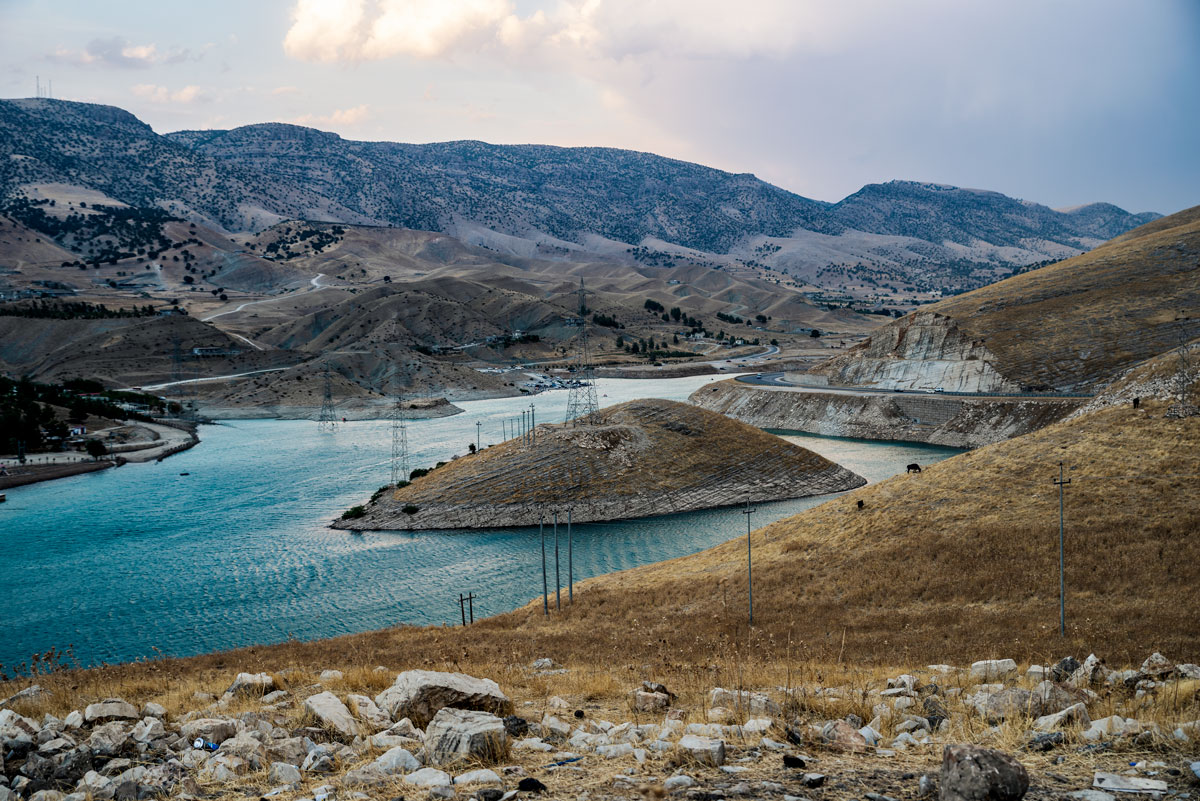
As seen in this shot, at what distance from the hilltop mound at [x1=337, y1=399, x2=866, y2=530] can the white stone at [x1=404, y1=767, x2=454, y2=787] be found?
50416 millimetres

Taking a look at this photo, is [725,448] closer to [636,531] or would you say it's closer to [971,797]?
[636,531]

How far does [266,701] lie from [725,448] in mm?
60290

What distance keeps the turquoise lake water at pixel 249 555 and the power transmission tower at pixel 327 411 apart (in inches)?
1029

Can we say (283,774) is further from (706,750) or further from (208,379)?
(208,379)

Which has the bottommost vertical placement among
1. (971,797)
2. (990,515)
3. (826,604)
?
(826,604)

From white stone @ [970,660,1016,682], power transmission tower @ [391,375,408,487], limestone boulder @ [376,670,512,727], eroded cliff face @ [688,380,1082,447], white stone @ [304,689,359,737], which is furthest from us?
eroded cliff face @ [688,380,1082,447]

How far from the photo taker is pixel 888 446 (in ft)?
295

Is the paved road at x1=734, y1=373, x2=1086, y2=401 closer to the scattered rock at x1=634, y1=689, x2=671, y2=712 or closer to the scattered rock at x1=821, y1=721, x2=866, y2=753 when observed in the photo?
the scattered rock at x1=634, y1=689, x2=671, y2=712

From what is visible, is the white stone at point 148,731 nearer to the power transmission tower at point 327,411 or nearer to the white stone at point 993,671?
the white stone at point 993,671

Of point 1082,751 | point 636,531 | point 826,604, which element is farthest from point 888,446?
point 1082,751

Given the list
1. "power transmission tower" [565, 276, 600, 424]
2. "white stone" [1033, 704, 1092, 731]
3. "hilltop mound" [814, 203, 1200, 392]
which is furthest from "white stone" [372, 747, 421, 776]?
"hilltop mound" [814, 203, 1200, 392]

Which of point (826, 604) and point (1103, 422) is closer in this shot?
point (826, 604)

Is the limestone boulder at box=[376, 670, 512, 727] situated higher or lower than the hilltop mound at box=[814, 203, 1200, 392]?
lower

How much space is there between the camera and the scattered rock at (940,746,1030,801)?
24.4 ft
